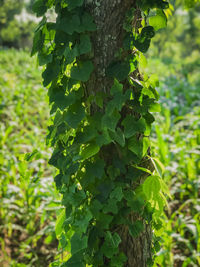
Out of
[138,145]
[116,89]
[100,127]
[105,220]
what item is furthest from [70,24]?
[105,220]

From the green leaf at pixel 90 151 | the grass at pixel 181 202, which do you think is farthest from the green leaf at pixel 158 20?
the grass at pixel 181 202

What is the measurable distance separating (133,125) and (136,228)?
0.43 metres

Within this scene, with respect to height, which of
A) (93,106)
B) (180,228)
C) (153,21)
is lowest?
(180,228)

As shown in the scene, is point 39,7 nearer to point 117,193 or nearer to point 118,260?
point 117,193

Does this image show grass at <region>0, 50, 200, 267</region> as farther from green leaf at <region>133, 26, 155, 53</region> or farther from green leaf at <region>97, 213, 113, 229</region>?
green leaf at <region>133, 26, 155, 53</region>

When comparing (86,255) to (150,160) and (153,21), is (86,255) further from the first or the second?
(153,21)

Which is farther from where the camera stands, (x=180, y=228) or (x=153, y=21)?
(x=180, y=228)

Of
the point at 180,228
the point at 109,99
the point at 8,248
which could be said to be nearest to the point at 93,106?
the point at 109,99

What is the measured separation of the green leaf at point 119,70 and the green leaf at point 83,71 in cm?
8

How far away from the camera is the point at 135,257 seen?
1.29 meters

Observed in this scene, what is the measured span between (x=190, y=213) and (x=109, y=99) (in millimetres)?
2024

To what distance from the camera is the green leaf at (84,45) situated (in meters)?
1.01

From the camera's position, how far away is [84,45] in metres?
1.02

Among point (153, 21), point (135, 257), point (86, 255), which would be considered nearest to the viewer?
point (153, 21)
